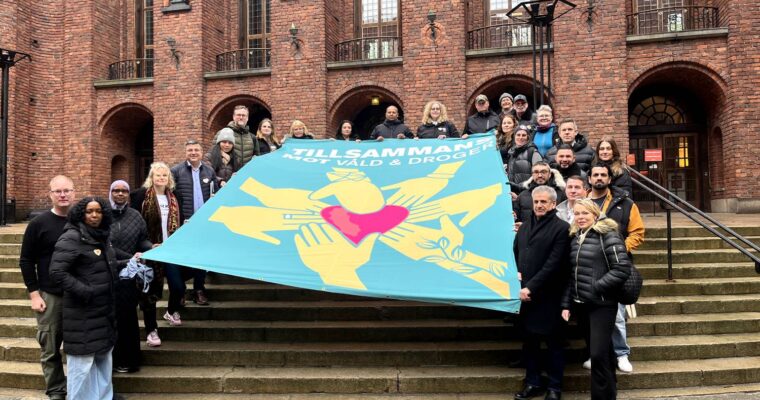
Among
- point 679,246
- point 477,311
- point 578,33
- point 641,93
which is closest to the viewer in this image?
point 477,311

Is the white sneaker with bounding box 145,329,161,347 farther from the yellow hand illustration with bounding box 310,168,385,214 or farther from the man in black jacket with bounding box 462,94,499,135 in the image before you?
the man in black jacket with bounding box 462,94,499,135

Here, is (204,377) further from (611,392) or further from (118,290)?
(611,392)

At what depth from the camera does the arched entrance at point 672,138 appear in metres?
13.6

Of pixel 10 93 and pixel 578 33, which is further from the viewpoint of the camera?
pixel 10 93

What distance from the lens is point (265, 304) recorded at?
6074 mm

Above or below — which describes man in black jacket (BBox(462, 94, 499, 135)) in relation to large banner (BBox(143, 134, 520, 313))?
above

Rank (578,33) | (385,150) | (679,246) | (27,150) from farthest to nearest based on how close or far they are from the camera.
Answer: (27,150), (578,33), (679,246), (385,150)

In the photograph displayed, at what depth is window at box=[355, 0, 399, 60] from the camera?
14.5 meters

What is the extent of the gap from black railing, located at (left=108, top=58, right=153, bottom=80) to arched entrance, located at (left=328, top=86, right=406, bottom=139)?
21.7 feet

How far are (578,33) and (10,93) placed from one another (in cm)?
1561

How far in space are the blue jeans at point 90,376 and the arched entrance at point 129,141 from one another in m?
12.8

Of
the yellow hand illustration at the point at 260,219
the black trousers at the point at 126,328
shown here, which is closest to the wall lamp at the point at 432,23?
the yellow hand illustration at the point at 260,219

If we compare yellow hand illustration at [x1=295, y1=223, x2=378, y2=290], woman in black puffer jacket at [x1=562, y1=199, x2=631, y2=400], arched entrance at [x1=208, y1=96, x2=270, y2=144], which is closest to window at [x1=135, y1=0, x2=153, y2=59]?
arched entrance at [x1=208, y1=96, x2=270, y2=144]

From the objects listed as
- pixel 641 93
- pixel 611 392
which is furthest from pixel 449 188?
pixel 641 93
